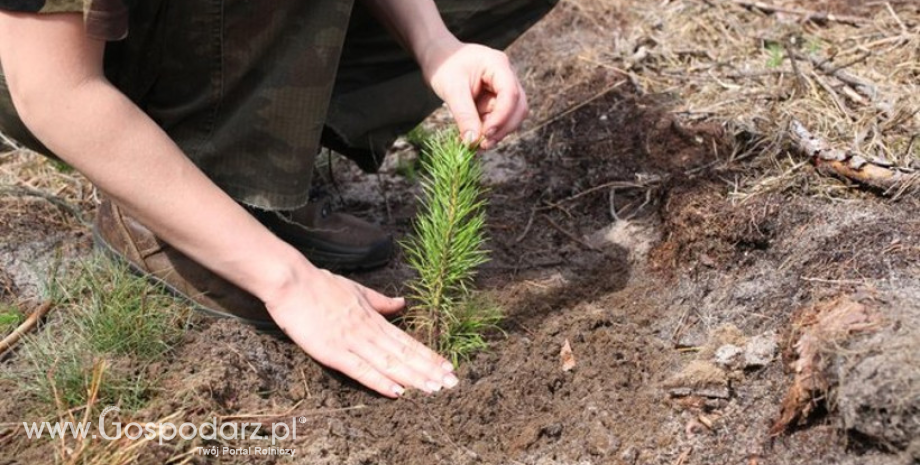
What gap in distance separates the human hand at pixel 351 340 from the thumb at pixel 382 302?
0.08m

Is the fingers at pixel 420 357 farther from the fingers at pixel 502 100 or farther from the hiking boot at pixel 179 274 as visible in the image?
A: the fingers at pixel 502 100

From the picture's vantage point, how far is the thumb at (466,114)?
2146mm

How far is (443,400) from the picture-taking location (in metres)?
2.10

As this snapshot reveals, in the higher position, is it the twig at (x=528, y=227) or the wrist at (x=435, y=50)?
the wrist at (x=435, y=50)

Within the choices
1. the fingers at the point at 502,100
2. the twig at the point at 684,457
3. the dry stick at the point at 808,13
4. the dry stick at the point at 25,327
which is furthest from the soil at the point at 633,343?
the dry stick at the point at 808,13

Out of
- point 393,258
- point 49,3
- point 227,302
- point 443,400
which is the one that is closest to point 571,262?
point 393,258

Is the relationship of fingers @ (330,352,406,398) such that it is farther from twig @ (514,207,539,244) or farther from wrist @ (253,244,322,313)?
twig @ (514,207,539,244)

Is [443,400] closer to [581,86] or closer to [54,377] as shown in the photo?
[54,377]

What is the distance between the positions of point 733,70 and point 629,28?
590 mm

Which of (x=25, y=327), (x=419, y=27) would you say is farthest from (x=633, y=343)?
(x=25, y=327)

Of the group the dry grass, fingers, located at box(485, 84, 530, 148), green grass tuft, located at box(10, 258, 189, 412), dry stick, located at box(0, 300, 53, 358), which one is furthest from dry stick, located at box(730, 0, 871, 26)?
dry stick, located at box(0, 300, 53, 358)

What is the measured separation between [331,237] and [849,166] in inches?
53.8

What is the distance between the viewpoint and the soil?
191 cm

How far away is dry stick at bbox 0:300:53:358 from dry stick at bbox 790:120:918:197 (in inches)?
76.9
